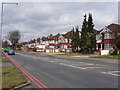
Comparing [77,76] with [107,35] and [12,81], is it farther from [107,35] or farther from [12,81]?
[107,35]

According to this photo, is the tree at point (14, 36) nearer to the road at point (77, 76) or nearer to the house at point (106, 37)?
the house at point (106, 37)

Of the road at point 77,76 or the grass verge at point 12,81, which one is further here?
the road at point 77,76

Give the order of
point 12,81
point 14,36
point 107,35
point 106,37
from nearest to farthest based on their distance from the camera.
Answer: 1. point 12,81
2. point 107,35
3. point 106,37
4. point 14,36

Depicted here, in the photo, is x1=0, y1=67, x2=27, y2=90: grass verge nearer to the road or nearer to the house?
the road

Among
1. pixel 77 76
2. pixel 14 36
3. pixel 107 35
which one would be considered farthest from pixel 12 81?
pixel 14 36

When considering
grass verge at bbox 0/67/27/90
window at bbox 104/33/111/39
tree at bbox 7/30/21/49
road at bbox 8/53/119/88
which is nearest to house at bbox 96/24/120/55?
window at bbox 104/33/111/39

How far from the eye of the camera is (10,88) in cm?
822

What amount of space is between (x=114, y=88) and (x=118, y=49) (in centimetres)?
3555

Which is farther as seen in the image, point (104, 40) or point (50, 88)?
point (104, 40)

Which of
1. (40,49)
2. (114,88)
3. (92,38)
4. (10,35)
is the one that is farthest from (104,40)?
(10,35)

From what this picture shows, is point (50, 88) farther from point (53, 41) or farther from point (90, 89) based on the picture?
point (53, 41)

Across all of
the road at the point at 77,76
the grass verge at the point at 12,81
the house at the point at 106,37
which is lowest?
the road at the point at 77,76

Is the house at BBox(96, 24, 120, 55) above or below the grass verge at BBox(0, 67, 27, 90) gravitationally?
above

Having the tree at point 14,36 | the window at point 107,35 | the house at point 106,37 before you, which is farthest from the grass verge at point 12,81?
the tree at point 14,36
